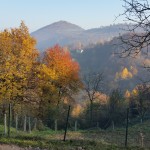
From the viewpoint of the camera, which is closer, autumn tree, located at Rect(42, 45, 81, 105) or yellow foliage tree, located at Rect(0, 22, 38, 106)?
yellow foliage tree, located at Rect(0, 22, 38, 106)

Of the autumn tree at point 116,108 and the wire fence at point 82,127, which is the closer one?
the wire fence at point 82,127

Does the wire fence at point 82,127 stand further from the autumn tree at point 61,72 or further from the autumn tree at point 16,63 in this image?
the autumn tree at point 61,72

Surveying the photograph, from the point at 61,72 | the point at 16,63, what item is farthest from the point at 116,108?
the point at 16,63

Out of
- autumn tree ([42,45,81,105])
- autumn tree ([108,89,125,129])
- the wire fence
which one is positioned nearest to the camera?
the wire fence

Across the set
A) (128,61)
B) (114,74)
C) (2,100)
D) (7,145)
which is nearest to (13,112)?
(2,100)

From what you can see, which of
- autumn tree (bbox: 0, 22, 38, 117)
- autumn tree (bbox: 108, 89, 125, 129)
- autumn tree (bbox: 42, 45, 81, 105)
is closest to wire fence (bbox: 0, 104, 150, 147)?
autumn tree (bbox: 108, 89, 125, 129)

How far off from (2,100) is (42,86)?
9165 mm

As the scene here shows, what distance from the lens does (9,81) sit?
31812 mm

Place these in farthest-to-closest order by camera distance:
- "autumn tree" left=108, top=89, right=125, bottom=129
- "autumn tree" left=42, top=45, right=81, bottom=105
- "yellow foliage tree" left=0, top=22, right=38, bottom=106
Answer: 1. "autumn tree" left=108, top=89, right=125, bottom=129
2. "autumn tree" left=42, top=45, right=81, bottom=105
3. "yellow foliage tree" left=0, top=22, right=38, bottom=106

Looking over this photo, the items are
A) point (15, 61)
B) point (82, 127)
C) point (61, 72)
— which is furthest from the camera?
point (82, 127)

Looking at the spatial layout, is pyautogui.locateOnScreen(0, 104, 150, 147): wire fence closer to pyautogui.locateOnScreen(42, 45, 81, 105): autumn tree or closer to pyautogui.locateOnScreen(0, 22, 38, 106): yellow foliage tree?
pyautogui.locateOnScreen(0, 22, 38, 106): yellow foliage tree

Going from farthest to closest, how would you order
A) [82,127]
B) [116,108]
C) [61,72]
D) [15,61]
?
1. [116,108]
2. [82,127]
3. [61,72]
4. [15,61]

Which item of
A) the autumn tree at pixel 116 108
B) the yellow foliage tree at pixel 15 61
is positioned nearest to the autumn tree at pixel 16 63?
the yellow foliage tree at pixel 15 61

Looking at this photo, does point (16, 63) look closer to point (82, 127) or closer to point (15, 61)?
point (15, 61)
